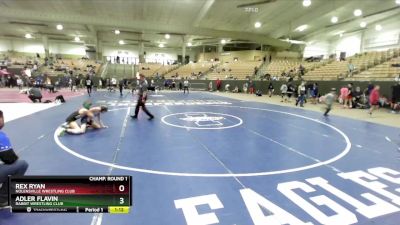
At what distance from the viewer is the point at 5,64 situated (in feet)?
112

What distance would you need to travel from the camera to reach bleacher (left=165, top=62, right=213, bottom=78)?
Result: 134ft

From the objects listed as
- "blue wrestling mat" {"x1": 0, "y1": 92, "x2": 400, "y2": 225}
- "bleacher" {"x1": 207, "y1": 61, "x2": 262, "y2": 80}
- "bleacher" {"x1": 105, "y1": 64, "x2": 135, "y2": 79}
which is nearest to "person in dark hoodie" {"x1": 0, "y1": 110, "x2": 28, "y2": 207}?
"blue wrestling mat" {"x1": 0, "y1": 92, "x2": 400, "y2": 225}

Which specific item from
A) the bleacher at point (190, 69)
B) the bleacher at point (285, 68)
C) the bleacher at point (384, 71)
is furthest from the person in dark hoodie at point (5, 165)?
the bleacher at point (190, 69)

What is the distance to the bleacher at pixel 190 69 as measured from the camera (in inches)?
1607

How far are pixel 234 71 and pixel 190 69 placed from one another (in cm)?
770

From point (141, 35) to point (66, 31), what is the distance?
35.0 feet

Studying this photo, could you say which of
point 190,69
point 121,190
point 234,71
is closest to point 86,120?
point 121,190

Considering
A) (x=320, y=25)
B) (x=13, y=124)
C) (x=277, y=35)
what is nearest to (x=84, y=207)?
(x=13, y=124)

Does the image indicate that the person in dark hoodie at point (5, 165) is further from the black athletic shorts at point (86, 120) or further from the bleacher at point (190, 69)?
the bleacher at point (190, 69)

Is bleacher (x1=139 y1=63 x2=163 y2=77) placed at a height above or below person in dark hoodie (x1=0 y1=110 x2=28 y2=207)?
above

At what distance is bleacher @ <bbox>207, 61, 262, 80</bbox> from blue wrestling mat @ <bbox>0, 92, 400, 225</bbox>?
2651 cm
